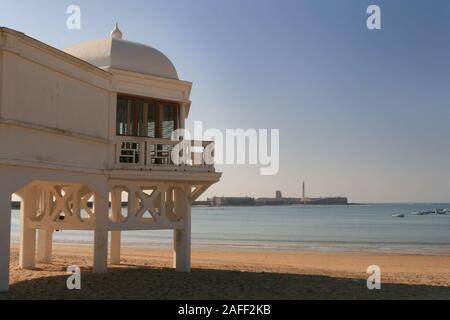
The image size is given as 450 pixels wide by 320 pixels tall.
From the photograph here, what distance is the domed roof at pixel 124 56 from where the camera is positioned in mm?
16125

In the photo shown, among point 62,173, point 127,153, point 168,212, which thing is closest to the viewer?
point 62,173

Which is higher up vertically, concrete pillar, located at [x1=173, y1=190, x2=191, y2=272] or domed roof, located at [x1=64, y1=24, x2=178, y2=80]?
domed roof, located at [x1=64, y1=24, x2=178, y2=80]

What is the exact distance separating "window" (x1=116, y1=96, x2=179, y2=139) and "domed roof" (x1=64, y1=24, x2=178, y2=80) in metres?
0.91

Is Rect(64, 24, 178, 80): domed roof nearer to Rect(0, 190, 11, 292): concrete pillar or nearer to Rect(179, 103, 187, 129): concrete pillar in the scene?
Rect(179, 103, 187, 129): concrete pillar

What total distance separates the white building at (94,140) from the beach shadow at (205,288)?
994 mm

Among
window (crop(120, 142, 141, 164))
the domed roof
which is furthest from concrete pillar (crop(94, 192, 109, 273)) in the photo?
the domed roof

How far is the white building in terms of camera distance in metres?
12.0

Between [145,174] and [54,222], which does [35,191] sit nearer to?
[54,222]

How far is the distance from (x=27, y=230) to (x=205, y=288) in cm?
643

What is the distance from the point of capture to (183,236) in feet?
57.5

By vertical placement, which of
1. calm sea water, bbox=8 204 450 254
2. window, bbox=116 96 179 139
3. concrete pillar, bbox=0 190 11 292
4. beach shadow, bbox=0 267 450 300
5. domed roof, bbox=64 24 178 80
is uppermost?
domed roof, bbox=64 24 178 80
